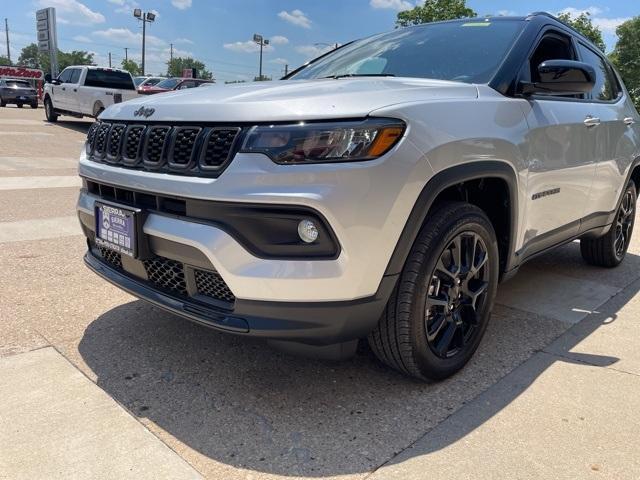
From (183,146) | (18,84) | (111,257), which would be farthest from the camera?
(18,84)

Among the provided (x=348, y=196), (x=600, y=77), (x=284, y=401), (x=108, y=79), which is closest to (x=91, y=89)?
(x=108, y=79)

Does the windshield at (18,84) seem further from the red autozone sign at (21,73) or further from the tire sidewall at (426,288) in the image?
the tire sidewall at (426,288)

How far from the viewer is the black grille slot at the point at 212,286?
2237mm

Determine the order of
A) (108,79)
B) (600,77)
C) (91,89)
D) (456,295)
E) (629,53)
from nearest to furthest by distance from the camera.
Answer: (456,295), (600,77), (91,89), (108,79), (629,53)

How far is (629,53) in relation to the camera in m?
50.1

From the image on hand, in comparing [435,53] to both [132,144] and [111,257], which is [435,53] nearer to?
[132,144]

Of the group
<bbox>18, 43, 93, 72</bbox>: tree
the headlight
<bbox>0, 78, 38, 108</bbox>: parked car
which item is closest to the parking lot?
the headlight

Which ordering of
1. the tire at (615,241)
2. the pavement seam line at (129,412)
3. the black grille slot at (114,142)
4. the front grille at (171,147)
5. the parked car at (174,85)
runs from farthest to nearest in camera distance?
the parked car at (174,85) < the tire at (615,241) < the black grille slot at (114,142) < the front grille at (171,147) < the pavement seam line at (129,412)

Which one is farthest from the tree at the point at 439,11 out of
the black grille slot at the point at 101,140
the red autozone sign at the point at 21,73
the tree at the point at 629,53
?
the black grille slot at the point at 101,140

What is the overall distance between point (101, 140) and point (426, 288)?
1.75 meters

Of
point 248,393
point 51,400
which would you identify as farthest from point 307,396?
point 51,400

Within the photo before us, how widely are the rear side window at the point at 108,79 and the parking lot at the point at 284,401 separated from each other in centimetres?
1362

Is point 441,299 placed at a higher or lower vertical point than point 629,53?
lower

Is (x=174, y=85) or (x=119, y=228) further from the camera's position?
(x=174, y=85)
